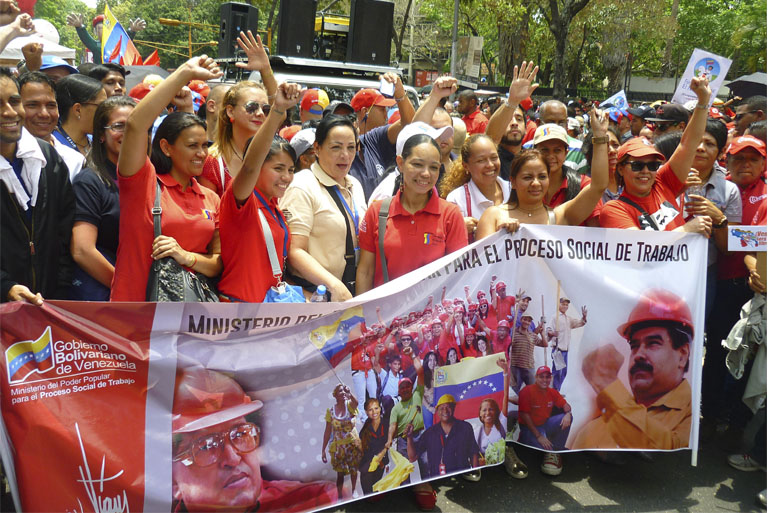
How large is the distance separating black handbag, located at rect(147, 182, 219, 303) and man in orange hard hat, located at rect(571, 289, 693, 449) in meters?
2.17

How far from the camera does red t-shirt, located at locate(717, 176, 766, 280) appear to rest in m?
4.52

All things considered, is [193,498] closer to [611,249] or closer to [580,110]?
[611,249]

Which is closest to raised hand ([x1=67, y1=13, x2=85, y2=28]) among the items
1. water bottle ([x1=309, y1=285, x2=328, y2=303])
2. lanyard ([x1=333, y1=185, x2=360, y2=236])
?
lanyard ([x1=333, y1=185, x2=360, y2=236])

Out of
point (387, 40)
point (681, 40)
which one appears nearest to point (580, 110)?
point (387, 40)

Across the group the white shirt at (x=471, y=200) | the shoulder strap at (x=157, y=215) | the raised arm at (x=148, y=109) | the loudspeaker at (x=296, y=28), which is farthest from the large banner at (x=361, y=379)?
the loudspeaker at (x=296, y=28)

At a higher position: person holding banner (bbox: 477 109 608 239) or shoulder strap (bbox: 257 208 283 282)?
person holding banner (bbox: 477 109 608 239)

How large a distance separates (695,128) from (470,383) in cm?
224

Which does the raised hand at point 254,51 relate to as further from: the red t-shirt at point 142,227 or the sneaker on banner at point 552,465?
the sneaker on banner at point 552,465

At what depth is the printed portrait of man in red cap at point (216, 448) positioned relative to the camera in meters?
3.08

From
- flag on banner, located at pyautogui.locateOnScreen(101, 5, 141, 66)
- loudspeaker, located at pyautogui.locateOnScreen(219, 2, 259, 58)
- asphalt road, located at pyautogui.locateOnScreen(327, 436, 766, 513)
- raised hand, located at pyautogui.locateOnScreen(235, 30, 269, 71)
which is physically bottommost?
asphalt road, located at pyautogui.locateOnScreen(327, 436, 766, 513)

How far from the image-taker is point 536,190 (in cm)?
411

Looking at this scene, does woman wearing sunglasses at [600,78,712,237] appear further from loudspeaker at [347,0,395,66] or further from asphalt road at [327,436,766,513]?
loudspeaker at [347,0,395,66]

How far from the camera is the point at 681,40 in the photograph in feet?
155

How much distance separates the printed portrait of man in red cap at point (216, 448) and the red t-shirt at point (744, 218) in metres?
3.16
